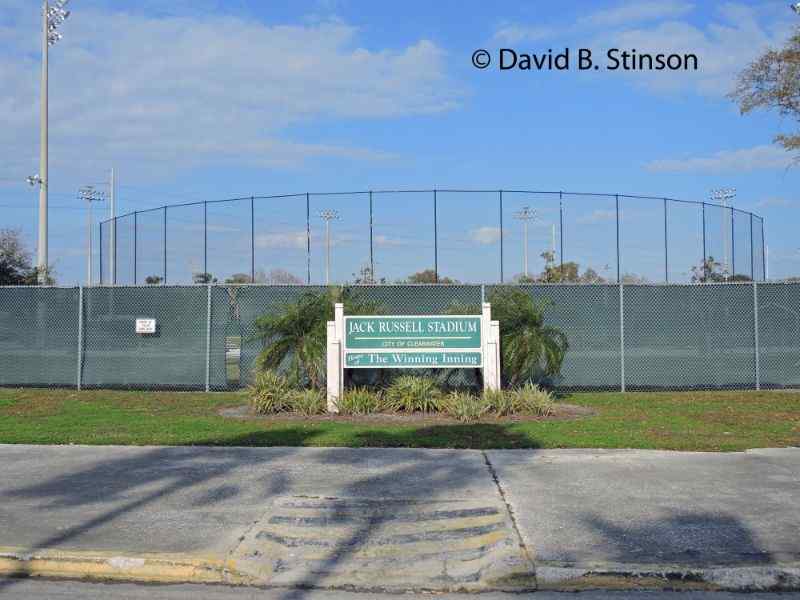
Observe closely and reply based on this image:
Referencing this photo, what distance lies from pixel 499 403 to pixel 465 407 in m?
0.66

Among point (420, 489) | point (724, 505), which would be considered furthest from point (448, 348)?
point (724, 505)

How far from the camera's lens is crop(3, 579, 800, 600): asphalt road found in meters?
5.51

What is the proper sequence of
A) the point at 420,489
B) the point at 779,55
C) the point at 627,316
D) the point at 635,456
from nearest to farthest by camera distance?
the point at 420,489
the point at 635,456
the point at 627,316
the point at 779,55

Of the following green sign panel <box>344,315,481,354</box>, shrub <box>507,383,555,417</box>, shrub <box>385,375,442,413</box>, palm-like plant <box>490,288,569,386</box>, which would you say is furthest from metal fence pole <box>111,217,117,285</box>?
shrub <box>507,383,555,417</box>

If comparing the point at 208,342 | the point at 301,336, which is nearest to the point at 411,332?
the point at 301,336

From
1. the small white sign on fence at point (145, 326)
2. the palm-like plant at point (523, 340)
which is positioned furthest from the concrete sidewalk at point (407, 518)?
the small white sign on fence at point (145, 326)

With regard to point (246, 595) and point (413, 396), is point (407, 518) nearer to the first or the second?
point (246, 595)

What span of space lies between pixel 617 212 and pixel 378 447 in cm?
1390

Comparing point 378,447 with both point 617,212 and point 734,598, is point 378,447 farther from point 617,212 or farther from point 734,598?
point 617,212

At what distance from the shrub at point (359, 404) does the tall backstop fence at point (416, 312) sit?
11.0ft

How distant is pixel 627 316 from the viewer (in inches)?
658

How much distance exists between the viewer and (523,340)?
14312 mm

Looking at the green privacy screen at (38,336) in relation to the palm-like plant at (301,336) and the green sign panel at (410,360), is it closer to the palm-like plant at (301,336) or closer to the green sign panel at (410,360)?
the palm-like plant at (301,336)

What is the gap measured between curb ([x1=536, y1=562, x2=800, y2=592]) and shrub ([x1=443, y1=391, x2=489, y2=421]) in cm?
703
